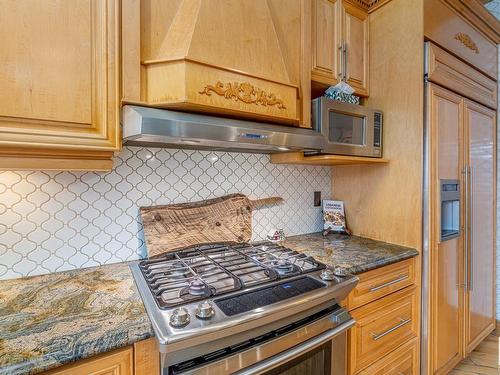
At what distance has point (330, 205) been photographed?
1947mm

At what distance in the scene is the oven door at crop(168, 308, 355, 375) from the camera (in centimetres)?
79

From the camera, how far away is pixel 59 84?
0.85 m

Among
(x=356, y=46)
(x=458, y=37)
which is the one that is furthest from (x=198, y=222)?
(x=458, y=37)

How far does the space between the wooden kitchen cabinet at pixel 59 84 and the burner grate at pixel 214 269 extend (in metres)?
0.49

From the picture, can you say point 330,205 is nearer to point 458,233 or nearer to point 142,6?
point 458,233

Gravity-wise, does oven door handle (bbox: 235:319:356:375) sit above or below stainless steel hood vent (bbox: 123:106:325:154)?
below

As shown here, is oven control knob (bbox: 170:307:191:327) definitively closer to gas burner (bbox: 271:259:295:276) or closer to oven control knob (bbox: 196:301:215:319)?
oven control knob (bbox: 196:301:215:319)

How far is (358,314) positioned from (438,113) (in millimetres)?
1214

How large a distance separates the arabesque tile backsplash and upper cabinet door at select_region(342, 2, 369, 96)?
75cm

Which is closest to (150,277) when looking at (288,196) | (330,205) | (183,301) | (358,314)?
(183,301)

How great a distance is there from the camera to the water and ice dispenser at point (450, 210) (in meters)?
→ 1.63

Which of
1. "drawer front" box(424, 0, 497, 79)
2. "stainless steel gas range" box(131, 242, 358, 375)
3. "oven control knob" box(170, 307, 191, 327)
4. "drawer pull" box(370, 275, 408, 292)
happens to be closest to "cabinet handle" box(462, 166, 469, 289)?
"drawer pull" box(370, 275, 408, 292)

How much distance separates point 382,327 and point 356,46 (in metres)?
1.63

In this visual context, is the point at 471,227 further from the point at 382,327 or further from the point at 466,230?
the point at 382,327
